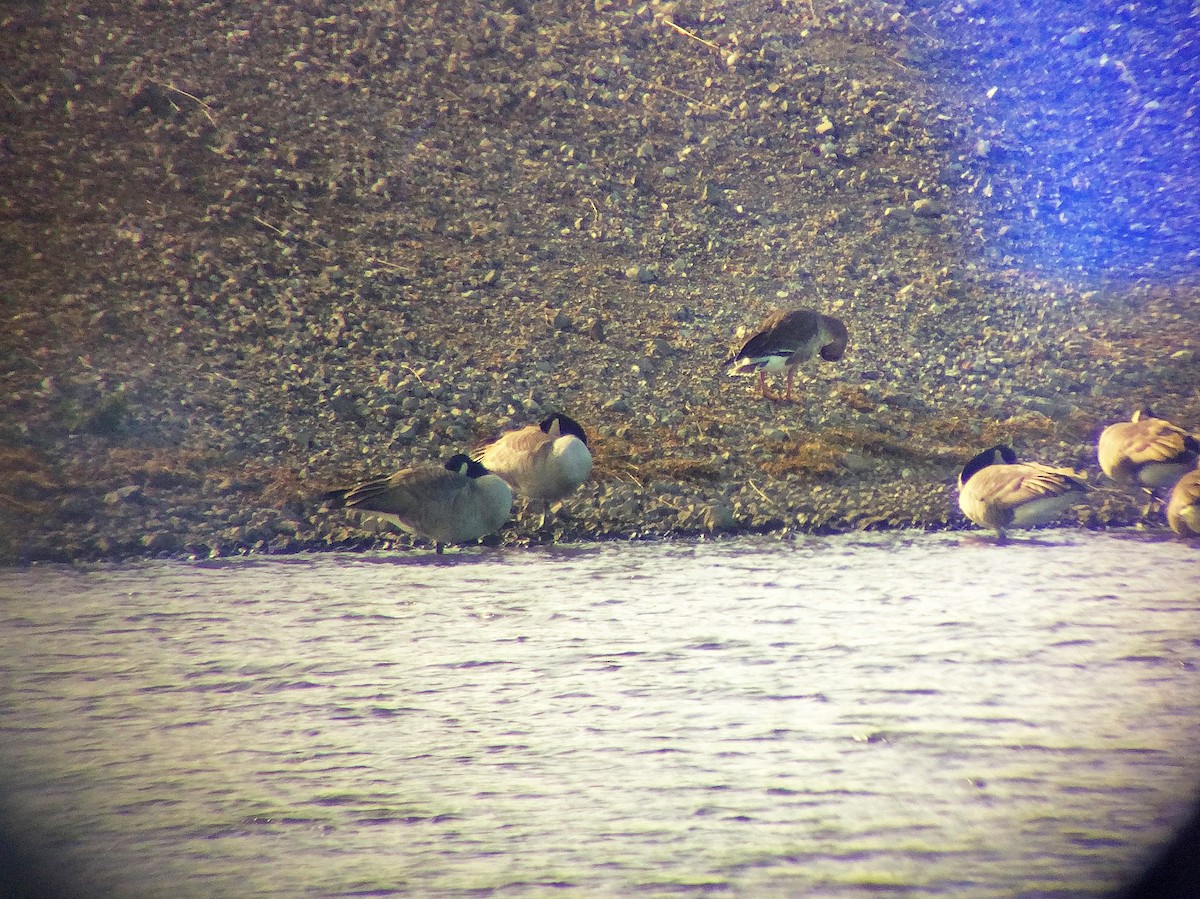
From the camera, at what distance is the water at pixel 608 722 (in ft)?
10.3

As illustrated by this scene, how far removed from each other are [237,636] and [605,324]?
526 cm

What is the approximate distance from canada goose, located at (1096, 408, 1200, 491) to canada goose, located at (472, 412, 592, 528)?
10.4 feet

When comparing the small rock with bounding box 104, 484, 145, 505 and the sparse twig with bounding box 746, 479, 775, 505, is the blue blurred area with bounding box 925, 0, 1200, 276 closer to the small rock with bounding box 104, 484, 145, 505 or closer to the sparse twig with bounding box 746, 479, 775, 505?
the sparse twig with bounding box 746, 479, 775, 505

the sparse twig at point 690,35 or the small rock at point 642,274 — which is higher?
the sparse twig at point 690,35

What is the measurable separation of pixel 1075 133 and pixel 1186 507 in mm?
9065

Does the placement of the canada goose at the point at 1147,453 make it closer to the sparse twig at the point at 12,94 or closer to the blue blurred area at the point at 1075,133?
the blue blurred area at the point at 1075,133

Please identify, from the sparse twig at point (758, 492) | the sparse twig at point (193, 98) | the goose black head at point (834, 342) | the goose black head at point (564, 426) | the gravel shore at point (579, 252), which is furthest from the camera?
the sparse twig at point (193, 98)

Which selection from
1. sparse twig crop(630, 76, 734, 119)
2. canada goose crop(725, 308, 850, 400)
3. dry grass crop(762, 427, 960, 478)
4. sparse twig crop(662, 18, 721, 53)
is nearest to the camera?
dry grass crop(762, 427, 960, 478)

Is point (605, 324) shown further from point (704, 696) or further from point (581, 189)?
point (704, 696)

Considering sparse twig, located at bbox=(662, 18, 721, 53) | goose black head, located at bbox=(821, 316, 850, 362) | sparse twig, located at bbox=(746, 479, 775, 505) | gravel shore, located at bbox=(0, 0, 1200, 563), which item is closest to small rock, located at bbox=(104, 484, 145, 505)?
gravel shore, located at bbox=(0, 0, 1200, 563)

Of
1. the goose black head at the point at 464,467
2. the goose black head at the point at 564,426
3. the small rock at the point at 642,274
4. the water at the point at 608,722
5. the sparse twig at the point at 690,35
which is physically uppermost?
the sparse twig at the point at 690,35

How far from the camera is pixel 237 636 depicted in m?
5.12

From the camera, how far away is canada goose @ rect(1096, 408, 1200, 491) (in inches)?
262

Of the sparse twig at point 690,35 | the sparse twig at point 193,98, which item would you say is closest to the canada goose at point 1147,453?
the sparse twig at point 690,35
